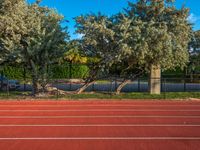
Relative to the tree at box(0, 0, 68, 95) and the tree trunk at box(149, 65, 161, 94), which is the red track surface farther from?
the tree trunk at box(149, 65, 161, 94)

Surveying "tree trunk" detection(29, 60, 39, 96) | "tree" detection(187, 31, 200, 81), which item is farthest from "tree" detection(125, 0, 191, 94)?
"tree" detection(187, 31, 200, 81)

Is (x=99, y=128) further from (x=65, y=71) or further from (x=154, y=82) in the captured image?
(x=65, y=71)

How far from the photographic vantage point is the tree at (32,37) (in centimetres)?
2758

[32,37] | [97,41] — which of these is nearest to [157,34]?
[97,41]

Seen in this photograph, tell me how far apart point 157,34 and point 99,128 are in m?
13.2

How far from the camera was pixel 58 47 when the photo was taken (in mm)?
28453

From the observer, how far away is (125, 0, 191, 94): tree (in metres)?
26.8

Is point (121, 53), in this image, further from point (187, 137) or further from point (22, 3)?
point (187, 137)

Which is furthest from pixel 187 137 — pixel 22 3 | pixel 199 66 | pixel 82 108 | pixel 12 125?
pixel 199 66

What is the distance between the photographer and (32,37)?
2802 centimetres

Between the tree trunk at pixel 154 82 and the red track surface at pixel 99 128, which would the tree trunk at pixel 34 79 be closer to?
the red track surface at pixel 99 128

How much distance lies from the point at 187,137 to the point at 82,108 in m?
9.63

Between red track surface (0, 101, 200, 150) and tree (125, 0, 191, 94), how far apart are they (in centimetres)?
611

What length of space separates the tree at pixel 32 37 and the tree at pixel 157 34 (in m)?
4.44
